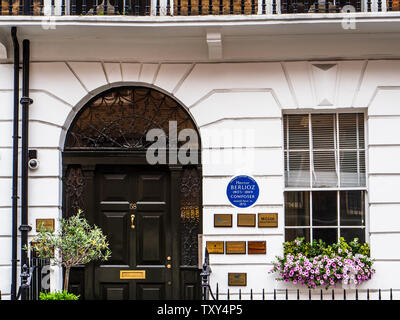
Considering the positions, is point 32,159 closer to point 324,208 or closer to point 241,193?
point 241,193

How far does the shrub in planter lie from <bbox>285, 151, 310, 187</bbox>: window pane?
1033mm

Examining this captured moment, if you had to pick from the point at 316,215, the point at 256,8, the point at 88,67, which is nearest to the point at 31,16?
the point at 88,67

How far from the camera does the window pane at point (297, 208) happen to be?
9.75 m

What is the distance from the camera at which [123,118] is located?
10016 mm

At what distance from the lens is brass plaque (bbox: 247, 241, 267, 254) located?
31.2 feet

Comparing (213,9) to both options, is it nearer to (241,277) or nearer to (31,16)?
(31,16)

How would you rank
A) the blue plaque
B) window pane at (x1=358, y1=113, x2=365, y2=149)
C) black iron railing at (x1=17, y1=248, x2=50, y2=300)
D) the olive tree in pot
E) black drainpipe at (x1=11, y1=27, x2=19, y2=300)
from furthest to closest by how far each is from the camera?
window pane at (x1=358, y1=113, x2=365, y2=149) < the blue plaque < black drainpipe at (x1=11, y1=27, x2=19, y2=300) < the olive tree in pot < black iron railing at (x1=17, y1=248, x2=50, y2=300)

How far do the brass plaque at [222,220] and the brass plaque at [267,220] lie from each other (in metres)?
0.45

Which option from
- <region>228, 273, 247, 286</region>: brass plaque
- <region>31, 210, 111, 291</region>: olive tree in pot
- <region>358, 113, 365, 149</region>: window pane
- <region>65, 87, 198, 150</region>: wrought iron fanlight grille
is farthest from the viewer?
<region>65, 87, 198, 150</region>: wrought iron fanlight grille

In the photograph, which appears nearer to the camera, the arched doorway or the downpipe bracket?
the downpipe bracket

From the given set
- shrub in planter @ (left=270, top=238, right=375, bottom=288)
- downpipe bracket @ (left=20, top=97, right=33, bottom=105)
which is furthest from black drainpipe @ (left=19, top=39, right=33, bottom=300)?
shrub in planter @ (left=270, top=238, right=375, bottom=288)

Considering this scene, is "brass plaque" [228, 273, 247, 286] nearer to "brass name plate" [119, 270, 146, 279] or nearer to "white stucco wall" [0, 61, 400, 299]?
"white stucco wall" [0, 61, 400, 299]

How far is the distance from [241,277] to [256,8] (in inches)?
165

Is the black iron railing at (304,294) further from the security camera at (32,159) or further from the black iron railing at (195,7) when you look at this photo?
the black iron railing at (195,7)
